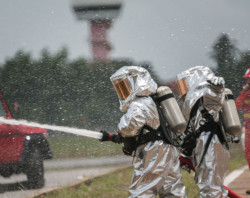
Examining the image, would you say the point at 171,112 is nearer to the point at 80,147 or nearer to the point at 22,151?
the point at 22,151

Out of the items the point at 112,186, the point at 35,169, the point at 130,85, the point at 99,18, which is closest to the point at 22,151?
the point at 35,169

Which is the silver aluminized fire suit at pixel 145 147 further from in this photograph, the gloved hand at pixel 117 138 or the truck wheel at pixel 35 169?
the truck wheel at pixel 35 169

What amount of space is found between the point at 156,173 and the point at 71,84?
4.63 metres

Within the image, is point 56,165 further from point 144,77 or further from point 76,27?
point 144,77

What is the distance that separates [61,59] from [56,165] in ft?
6.39

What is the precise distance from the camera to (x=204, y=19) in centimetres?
984

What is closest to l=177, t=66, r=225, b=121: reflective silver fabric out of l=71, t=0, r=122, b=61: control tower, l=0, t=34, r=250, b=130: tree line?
l=0, t=34, r=250, b=130: tree line

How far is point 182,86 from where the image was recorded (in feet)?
17.9

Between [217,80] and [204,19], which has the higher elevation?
[217,80]

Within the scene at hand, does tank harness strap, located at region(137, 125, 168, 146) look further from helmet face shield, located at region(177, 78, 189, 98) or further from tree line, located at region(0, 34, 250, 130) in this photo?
tree line, located at region(0, 34, 250, 130)

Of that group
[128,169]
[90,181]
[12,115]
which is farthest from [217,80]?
[12,115]

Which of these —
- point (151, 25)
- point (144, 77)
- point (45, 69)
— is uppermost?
point (144, 77)

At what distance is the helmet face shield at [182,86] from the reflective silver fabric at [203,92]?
0.03 metres

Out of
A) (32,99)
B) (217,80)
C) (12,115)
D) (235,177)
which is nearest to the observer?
(217,80)
